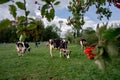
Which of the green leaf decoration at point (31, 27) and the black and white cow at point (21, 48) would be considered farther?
the black and white cow at point (21, 48)

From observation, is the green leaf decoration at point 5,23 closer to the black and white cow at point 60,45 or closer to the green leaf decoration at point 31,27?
the green leaf decoration at point 31,27

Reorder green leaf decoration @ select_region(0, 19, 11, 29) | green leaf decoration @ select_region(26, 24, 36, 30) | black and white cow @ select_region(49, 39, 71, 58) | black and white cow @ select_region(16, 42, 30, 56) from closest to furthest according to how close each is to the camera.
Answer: green leaf decoration @ select_region(0, 19, 11, 29), green leaf decoration @ select_region(26, 24, 36, 30), black and white cow @ select_region(49, 39, 71, 58), black and white cow @ select_region(16, 42, 30, 56)

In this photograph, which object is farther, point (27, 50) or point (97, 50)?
point (27, 50)

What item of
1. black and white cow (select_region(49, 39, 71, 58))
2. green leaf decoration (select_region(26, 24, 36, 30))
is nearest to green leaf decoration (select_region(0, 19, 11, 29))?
green leaf decoration (select_region(26, 24, 36, 30))

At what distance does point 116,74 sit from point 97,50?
9241 mm

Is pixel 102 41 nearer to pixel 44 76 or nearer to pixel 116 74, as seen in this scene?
pixel 116 74

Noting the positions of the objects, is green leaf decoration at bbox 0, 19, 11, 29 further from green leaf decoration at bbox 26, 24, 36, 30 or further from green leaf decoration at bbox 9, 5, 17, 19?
green leaf decoration at bbox 26, 24, 36, 30

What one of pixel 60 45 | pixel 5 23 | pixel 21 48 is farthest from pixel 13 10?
pixel 21 48

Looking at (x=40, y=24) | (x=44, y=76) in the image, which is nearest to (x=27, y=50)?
(x=44, y=76)

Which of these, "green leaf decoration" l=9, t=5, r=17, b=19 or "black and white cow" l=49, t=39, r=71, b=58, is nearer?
"green leaf decoration" l=9, t=5, r=17, b=19

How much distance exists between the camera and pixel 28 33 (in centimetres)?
129

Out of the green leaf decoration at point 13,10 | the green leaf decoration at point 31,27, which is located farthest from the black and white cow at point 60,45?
the green leaf decoration at point 13,10

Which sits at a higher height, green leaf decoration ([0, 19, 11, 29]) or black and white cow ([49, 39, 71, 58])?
green leaf decoration ([0, 19, 11, 29])

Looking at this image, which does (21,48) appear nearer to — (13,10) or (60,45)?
(60,45)
